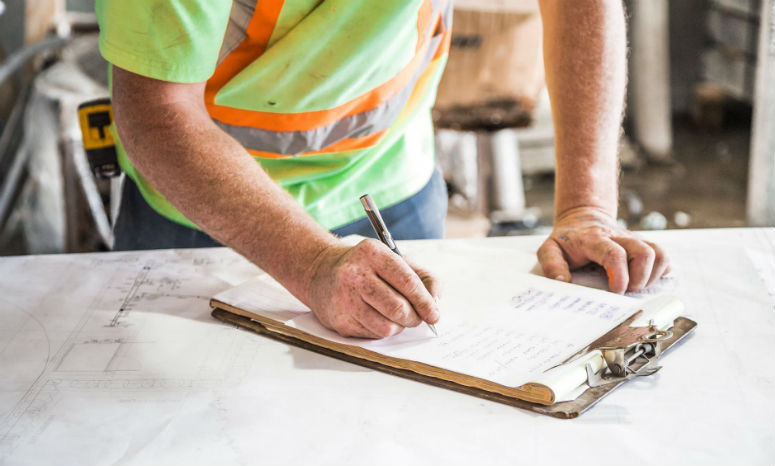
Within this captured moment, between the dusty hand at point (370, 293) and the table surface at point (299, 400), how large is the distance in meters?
0.05

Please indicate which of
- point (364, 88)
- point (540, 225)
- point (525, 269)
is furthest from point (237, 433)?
point (540, 225)

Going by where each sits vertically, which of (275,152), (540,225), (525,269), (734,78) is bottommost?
(540,225)

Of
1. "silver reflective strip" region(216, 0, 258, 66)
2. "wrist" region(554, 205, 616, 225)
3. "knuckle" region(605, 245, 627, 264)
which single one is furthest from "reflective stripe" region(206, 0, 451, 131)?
"knuckle" region(605, 245, 627, 264)

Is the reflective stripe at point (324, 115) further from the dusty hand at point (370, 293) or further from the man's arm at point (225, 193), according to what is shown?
the dusty hand at point (370, 293)

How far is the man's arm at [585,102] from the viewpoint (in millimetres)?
1213

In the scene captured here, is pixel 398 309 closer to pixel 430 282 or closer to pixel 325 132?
pixel 430 282

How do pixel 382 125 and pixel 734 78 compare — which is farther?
pixel 734 78

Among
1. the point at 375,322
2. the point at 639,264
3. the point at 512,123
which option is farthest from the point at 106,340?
the point at 512,123

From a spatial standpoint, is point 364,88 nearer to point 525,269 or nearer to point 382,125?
point 382,125

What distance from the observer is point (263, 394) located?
837 mm

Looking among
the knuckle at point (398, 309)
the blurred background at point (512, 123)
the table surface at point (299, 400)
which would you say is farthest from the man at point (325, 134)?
the blurred background at point (512, 123)

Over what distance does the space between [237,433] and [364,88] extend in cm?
63

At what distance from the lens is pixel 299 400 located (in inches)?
32.3

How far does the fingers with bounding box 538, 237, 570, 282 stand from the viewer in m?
1.09
